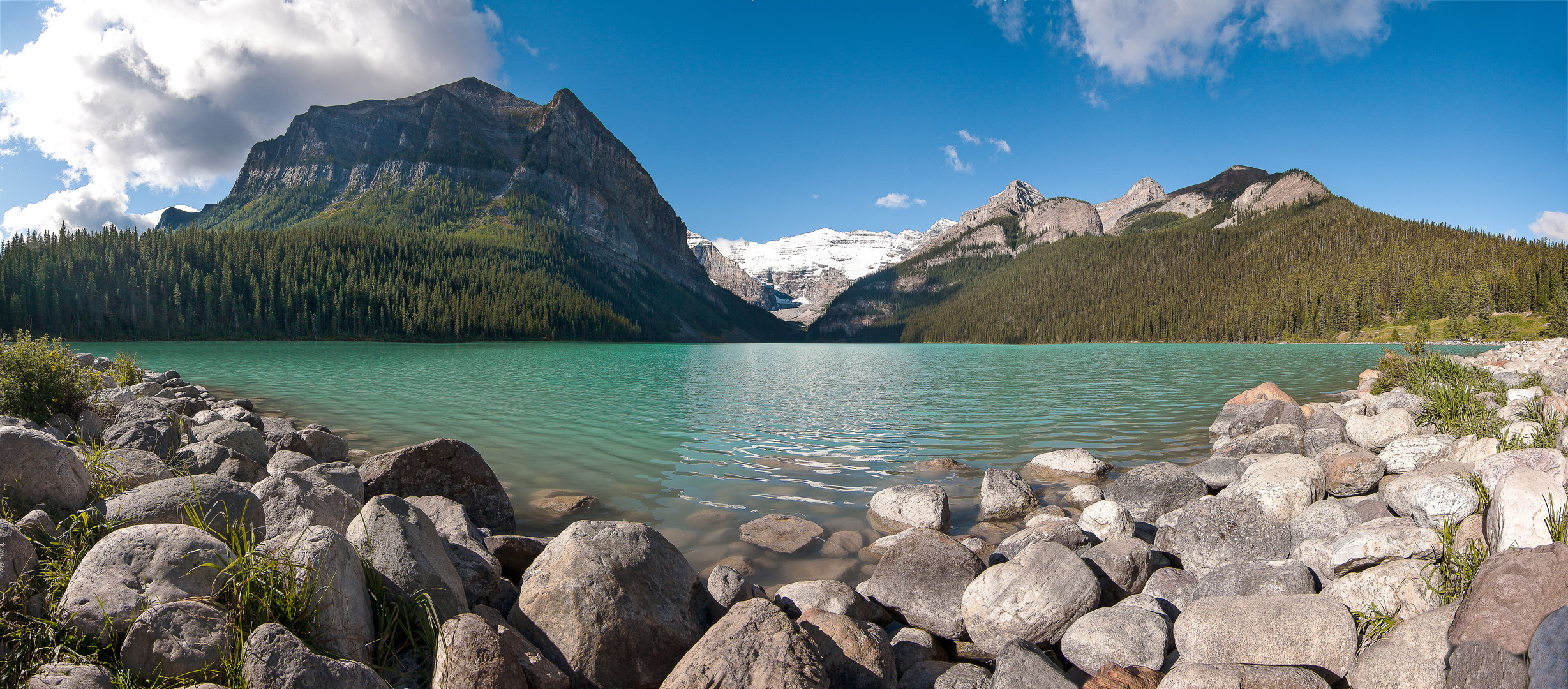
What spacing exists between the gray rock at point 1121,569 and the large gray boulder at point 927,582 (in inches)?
53.2

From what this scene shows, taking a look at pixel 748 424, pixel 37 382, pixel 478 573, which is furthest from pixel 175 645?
pixel 748 424

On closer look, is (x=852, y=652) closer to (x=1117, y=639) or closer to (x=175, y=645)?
(x=1117, y=639)

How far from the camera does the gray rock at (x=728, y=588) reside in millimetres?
6328

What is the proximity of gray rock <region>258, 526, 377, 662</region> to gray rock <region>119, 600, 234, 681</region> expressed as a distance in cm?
46

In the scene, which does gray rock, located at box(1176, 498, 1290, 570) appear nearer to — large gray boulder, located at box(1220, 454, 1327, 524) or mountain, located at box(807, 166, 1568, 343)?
large gray boulder, located at box(1220, 454, 1327, 524)

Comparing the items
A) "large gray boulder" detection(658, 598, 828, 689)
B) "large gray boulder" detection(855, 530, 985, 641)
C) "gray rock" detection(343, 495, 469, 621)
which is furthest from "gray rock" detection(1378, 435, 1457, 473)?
"gray rock" detection(343, 495, 469, 621)

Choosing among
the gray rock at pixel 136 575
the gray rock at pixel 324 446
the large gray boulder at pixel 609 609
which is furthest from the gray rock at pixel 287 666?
the gray rock at pixel 324 446

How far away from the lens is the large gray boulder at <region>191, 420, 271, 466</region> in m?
9.67

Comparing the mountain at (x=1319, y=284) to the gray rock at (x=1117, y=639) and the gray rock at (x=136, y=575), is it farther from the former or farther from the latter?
the gray rock at (x=136, y=575)

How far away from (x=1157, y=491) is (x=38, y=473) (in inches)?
550

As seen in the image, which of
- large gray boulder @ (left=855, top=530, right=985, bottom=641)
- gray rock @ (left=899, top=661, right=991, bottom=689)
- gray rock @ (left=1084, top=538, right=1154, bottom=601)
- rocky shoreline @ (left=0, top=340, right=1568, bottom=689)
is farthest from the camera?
gray rock @ (left=1084, top=538, right=1154, bottom=601)

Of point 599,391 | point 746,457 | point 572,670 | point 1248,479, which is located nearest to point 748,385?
point 599,391

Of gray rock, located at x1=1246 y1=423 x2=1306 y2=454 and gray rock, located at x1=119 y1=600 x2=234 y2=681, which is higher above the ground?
gray rock, located at x1=119 y1=600 x2=234 y2=681

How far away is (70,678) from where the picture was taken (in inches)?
122
